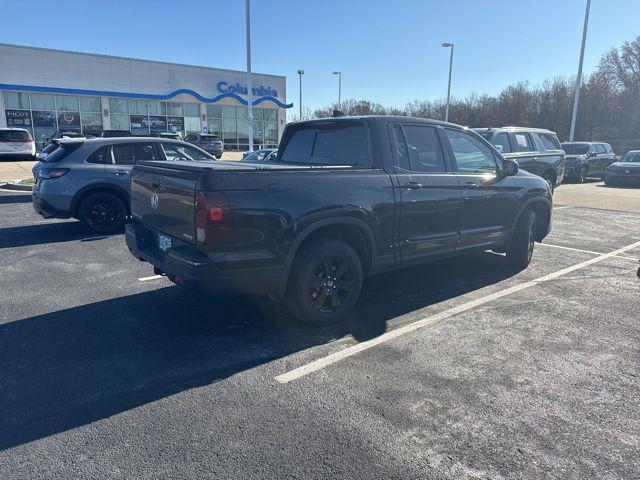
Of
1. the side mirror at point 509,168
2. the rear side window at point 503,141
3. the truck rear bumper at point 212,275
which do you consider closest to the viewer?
Result: the truck rear bumper at point 212,275

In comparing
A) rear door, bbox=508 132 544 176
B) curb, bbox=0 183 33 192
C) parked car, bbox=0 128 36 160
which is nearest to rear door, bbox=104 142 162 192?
curb, bbox=0 183 33 192

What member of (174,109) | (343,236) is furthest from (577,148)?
(174,109)

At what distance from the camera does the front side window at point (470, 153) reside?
5.57 meters

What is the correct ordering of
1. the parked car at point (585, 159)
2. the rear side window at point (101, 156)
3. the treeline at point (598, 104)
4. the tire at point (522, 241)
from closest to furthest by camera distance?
the tire at point (522, 241) → the rear side window at point (101, 156) → the parked car at point (585, 159) → the treeline at point (598, 104)

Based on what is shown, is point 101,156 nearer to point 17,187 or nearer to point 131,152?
point 131,152

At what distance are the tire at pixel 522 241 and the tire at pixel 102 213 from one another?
6.55 metres

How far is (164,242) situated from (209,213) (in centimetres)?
93

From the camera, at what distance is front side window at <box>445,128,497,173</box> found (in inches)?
219

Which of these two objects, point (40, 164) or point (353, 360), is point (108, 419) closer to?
point (353, 360)

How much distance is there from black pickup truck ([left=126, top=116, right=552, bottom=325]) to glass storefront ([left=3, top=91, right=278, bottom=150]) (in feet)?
100

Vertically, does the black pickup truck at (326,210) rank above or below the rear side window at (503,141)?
below

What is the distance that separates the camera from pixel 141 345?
405 centimetres

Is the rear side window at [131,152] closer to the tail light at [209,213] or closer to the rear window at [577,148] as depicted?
the tail light at [209,213]

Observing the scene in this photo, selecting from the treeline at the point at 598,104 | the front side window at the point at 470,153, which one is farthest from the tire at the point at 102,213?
the treeline at the point at 598,104
